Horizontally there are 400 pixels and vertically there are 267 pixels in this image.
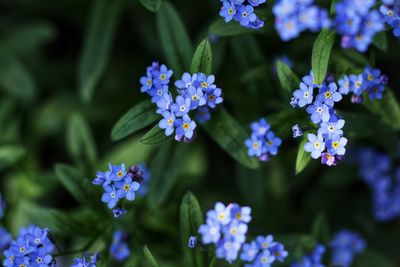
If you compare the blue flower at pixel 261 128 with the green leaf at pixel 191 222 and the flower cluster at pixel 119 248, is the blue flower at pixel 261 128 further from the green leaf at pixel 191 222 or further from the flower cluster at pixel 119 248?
the flower cluster at pixel 119 248

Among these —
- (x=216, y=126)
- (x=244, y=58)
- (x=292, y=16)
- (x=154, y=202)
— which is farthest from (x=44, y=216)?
(x=292, y=16)

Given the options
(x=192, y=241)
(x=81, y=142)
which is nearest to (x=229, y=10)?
(x=192, y=241)

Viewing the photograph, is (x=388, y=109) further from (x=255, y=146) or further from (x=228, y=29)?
(x=228, y=29)

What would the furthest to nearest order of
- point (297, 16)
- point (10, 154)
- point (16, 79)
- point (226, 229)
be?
point (16, 79), point (10, 154), point (226, 229), point (297, 16)

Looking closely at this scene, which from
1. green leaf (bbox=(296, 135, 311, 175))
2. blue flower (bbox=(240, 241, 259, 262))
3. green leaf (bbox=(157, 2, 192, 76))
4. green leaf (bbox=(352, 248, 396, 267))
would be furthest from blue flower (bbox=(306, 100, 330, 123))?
green leaf (bbox=(352, 248, 396, 267))

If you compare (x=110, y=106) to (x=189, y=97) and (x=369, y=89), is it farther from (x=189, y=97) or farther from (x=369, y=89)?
Answer: (x=369, y=89)
